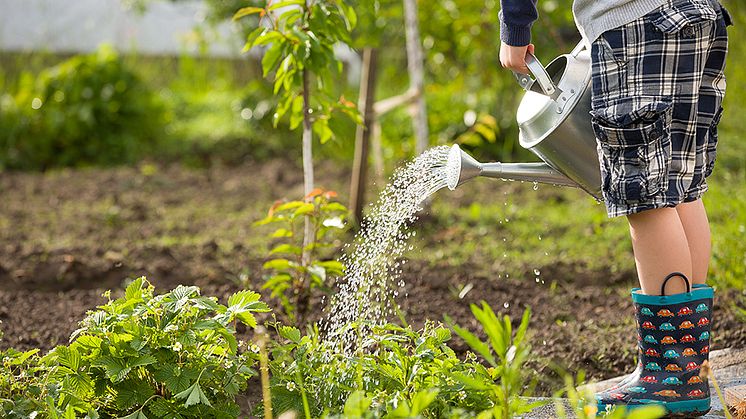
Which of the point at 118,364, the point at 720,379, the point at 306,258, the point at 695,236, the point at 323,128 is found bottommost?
the point at 720,379

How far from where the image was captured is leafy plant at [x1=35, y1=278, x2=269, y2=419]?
1668mm

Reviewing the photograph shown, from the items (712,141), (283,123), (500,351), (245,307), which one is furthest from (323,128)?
(283,123)

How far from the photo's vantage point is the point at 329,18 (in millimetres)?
2426

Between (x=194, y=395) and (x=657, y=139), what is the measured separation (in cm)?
97

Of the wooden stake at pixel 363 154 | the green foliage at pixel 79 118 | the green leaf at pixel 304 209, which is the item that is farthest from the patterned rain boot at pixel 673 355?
the green foliage at pixel 79 118

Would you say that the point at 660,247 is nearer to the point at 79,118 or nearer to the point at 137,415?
the point at 137,415

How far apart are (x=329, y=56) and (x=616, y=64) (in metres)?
0.85

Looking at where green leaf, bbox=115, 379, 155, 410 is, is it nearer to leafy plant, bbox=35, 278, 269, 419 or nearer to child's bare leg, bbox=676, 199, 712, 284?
leafy plant, bbox=35, 278, 269, 419

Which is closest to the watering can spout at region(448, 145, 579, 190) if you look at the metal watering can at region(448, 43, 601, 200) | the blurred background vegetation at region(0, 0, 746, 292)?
the metal watering can at region(448, 43, 601, 200)

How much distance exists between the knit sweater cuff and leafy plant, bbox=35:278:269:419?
74 centimetres

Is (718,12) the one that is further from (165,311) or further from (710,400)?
(165,311)

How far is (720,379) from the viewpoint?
209cm

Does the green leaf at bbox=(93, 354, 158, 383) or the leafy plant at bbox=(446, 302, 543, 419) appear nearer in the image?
the leafy plant at bbox=(446, 302, 543, 419)

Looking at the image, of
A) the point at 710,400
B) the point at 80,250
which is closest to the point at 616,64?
the point at 710,400
